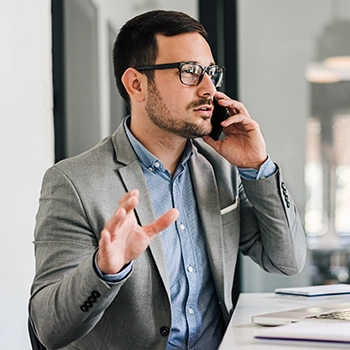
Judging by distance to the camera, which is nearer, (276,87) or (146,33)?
(146,33)

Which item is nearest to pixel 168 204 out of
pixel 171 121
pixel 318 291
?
pixel 171 121

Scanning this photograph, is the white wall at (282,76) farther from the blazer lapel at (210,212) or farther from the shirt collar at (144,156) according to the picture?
the shirt collar at (144,156)

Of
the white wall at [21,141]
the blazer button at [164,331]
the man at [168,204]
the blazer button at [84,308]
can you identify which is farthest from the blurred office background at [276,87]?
the blazer button at [84,308]

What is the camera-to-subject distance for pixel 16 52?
2564 millimetres

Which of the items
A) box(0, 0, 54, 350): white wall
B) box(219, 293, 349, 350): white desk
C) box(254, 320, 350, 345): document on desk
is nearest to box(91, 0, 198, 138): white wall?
box(0, 0, 54, 350): white wall

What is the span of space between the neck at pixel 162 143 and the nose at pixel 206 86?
15 cm

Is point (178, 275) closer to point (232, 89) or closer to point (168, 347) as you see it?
point (168, 347)

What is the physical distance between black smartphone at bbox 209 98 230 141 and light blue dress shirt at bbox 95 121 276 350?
12 centimetres

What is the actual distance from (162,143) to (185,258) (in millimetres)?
363

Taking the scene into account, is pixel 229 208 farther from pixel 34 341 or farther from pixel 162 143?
pixel 34 341

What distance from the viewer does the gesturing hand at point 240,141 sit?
6.66 ft

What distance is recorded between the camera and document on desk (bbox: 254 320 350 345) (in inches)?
50.1

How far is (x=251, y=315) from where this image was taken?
68.7 inches

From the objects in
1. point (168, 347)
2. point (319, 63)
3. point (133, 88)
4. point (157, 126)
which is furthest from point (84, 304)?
point (319, 63)
